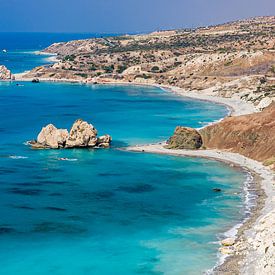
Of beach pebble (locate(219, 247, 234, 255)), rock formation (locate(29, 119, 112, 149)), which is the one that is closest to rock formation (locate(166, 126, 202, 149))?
rock formation (locate(29, 119, 112, 149))

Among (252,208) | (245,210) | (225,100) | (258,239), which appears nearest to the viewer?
(258,239)

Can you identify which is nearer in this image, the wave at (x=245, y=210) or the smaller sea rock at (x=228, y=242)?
the wave at (x=245, y=210)

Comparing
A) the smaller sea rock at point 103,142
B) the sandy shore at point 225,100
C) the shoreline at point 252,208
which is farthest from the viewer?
the sandy shore at point 225,100

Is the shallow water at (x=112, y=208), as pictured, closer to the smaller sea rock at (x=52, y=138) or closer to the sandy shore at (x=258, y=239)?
the sandy shore at (x=258, y=239)

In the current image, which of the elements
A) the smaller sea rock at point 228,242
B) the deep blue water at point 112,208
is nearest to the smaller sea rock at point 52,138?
the deep blue water at point 112,208

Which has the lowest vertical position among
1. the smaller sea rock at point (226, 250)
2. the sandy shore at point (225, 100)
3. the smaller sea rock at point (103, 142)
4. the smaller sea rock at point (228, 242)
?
the smaller sea rock at point (226, 250)

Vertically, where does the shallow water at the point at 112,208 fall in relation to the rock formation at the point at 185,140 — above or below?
below

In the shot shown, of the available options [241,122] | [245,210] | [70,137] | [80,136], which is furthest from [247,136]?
[245,210]

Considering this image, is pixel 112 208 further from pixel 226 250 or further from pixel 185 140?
pixel 185 140
